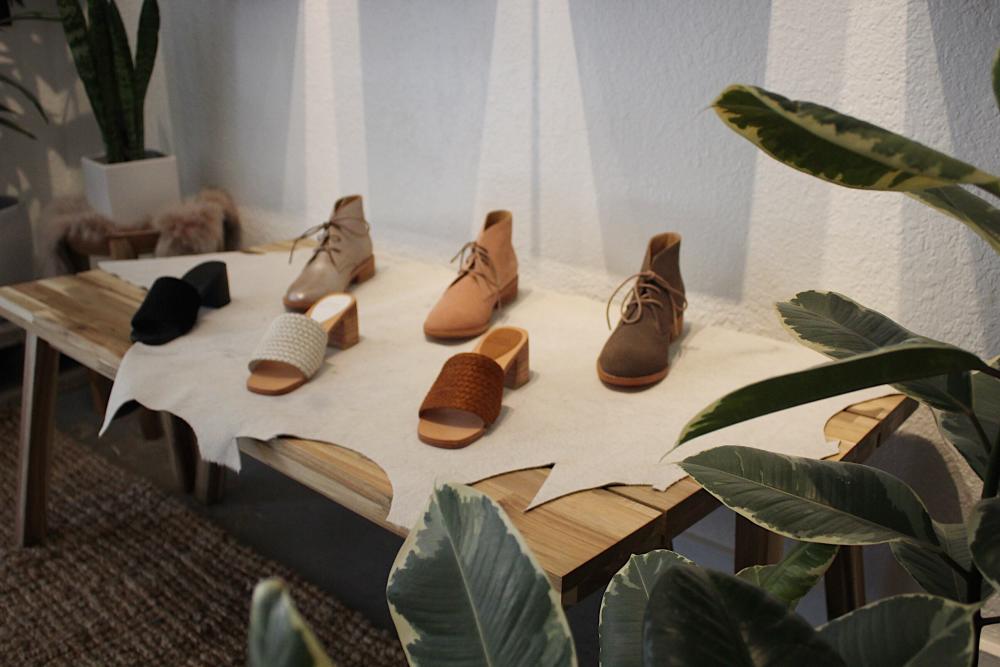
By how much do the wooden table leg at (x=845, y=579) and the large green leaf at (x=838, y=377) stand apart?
0.79m

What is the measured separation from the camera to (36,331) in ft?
4.69

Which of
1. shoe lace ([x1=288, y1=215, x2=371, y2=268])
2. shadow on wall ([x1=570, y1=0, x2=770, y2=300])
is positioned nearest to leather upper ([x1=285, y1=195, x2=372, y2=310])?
shoe lace ([x1=288, y1=215, x2=371, y2=268])

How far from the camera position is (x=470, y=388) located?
103 centimetres

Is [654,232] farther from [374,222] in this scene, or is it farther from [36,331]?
[36,331]

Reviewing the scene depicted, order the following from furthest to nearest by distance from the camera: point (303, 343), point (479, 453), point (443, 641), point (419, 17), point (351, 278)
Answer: point (419, 17) < point (351, 278) < point (303, 343) < point (479, 453) < point (443, 641)

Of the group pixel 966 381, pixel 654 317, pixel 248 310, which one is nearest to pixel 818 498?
pixel 966 381

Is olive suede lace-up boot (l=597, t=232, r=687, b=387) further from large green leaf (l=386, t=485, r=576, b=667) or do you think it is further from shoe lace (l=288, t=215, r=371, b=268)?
large green leaf (l=386, t=485, r=576, b=667)

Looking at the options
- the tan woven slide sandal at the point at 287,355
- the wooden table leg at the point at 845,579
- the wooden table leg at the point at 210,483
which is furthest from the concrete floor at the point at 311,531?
the tan woven slide sandal at the point at 287,355

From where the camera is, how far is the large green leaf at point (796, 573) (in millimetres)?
480

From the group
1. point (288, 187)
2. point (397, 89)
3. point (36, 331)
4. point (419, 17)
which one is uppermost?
point (419, 17)

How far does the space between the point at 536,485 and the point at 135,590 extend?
0.97 meters

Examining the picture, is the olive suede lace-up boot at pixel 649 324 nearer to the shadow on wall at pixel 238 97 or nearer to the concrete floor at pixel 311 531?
the concrete floor at pixel 311 531

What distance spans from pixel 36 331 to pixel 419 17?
0.83 m

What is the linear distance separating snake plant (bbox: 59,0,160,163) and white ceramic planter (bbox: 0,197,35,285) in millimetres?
298
